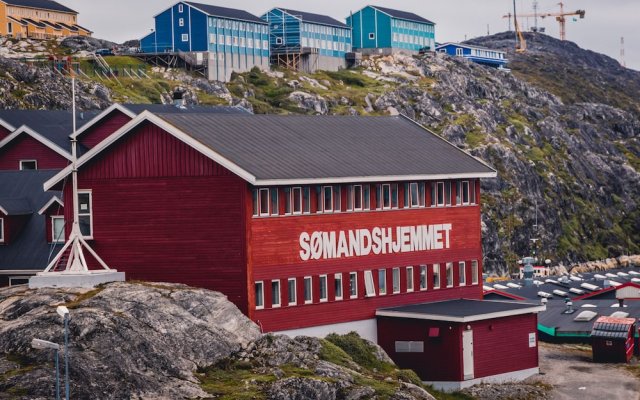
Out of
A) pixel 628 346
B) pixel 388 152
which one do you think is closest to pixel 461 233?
pixel 388 152

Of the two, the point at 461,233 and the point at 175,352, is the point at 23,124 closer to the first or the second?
the point at 461,233

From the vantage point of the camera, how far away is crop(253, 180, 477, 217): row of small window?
67.2 m

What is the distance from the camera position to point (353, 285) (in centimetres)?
7250

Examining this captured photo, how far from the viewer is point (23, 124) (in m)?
92.3

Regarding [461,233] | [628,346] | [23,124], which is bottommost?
[628,346]

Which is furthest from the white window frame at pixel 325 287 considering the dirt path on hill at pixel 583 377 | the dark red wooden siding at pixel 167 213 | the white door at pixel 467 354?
the dirt path on hill at pixel 583 377

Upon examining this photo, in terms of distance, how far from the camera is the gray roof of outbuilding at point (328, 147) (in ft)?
222

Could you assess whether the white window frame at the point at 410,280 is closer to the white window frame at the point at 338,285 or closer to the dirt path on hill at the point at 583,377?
the white window frame at the point at 338,285

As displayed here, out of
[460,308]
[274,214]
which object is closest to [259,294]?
[274,214]

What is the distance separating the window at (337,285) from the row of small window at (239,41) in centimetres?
10924

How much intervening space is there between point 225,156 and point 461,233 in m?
19.1

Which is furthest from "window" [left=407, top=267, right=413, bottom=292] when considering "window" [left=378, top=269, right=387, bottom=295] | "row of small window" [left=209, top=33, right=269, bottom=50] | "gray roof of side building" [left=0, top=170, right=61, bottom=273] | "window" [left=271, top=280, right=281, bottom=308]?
"row of small window" [left=209, top=33, right=269, bottom=50]

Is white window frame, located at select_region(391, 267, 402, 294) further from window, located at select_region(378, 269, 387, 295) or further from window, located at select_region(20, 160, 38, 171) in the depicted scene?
window, located at select_region(20, 160, 38, 171)

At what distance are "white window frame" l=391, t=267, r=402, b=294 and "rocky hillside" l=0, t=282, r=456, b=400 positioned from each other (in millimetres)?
11592
